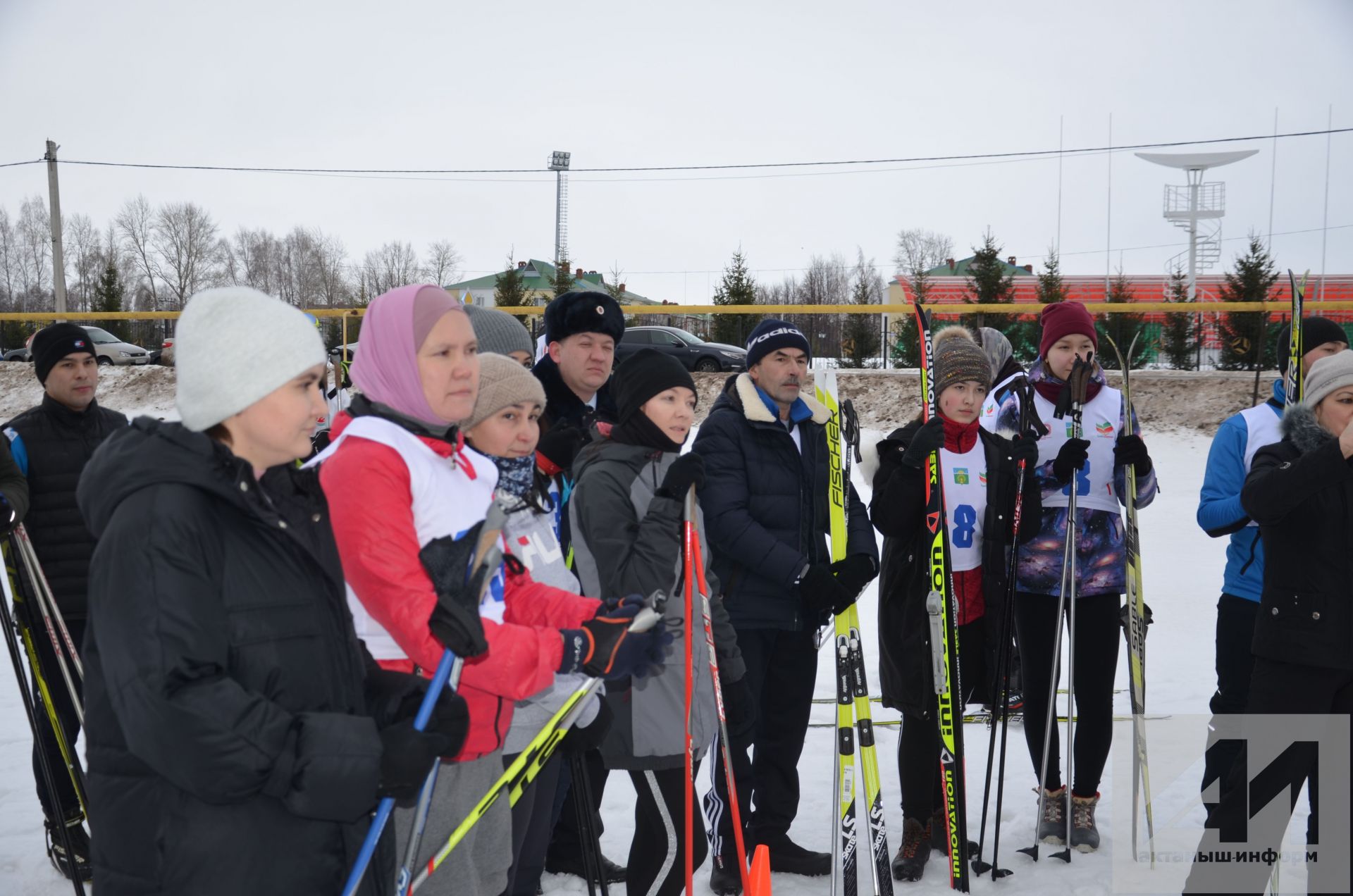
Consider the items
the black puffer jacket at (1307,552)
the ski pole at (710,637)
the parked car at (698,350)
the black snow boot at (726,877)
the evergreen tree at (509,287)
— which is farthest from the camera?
the evergreen tree at (509,287)

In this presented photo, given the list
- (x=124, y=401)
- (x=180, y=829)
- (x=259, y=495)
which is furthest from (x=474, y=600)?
(x=124, y=401)

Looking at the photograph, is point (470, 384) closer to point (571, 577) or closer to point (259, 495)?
point (259, 495)

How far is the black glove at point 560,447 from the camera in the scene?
3.09 metres

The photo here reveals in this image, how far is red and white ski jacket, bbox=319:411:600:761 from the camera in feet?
5.63

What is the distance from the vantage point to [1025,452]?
3363mm

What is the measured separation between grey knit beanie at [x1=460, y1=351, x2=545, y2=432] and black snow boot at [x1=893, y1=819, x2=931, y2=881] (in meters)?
2.09

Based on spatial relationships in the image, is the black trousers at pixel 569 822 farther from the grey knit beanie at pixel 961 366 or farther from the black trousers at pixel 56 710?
the grey knit beanie at pixel 961 366

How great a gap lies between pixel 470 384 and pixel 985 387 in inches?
82.5

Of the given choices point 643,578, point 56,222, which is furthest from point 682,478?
point 56,222

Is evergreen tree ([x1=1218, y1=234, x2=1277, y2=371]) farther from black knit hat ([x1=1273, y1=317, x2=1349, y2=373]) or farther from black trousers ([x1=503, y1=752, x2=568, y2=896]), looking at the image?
black trousers ([x1=503, y1=752, x2=568, y2=896])

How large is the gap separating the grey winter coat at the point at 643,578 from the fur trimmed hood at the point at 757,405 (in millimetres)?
562

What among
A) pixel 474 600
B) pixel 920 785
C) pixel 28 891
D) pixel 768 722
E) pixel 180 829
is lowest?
pixel 28 891

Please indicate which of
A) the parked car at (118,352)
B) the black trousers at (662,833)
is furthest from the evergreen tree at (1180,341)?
the parked car at (118,352)

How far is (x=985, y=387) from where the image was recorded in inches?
134
